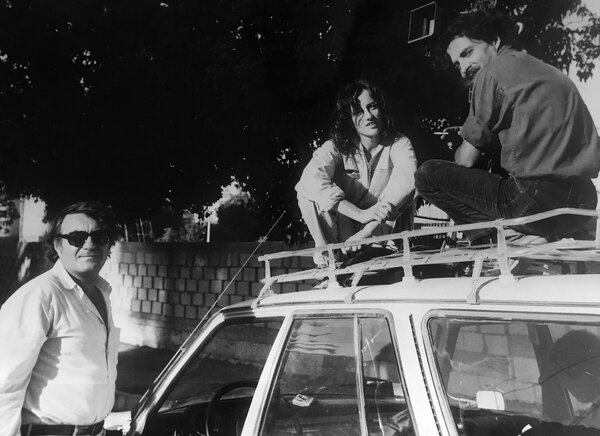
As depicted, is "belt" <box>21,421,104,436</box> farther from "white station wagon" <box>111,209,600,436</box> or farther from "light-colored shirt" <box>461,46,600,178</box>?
"light-colored shirt" <box>461,46,600,178</box>

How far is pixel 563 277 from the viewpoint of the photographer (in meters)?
1.59

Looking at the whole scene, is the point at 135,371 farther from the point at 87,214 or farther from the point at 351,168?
the point at 87,214

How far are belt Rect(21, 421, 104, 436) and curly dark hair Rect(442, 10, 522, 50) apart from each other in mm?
2486

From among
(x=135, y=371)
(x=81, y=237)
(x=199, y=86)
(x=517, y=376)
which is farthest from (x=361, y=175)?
(x=135, y=371)

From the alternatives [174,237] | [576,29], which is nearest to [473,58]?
[576,29]

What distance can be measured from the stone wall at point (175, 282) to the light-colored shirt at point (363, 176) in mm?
2303

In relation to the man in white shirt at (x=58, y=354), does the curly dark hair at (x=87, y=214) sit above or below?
above

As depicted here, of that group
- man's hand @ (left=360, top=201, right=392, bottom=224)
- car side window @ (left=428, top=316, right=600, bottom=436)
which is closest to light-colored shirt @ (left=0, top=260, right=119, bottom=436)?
car side window @ (left=428, top=316, right=600, bottom=436)

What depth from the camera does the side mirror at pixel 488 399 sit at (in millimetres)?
1869

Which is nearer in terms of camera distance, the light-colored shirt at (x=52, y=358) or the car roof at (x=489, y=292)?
the car roof at (x=489, y=292)

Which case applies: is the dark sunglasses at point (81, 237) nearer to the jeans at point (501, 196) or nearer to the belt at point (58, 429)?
the belt at point (58, 429)

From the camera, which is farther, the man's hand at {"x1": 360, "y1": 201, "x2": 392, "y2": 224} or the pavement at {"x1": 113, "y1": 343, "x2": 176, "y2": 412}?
the pavement at {"x1": 113, "y1": 343, "x2": 176, "y2": 412}

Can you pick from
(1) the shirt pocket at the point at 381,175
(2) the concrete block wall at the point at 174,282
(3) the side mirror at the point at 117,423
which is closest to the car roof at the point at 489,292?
(3) the side mirror at the point at 117,423

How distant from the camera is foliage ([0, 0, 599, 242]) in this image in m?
4.35
